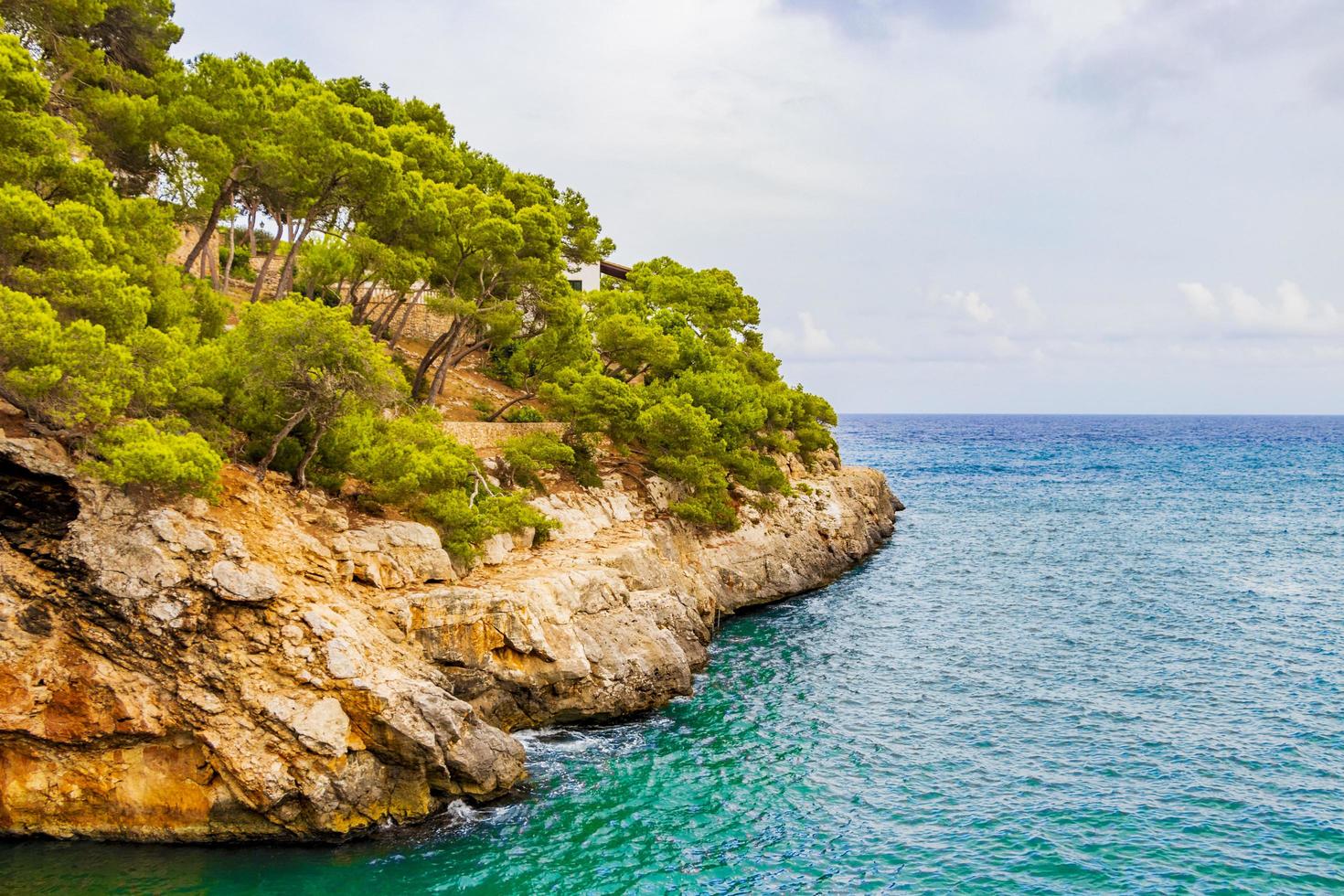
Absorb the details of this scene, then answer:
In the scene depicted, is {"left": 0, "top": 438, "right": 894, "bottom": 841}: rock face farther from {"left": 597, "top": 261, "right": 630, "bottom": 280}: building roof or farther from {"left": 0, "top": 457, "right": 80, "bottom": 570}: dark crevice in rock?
{"left": 597, "top": 261, "right": 630, "bottom": 280}: building roof

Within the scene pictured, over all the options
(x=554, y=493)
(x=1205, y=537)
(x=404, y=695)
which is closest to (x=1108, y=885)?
(x=404, y=695)

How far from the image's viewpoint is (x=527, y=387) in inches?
1885

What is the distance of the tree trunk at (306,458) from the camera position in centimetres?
2723

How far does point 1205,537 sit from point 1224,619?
2353 centimetres

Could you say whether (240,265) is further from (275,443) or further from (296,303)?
(275,443)

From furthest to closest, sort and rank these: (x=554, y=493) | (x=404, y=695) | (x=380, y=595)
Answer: (x=554, y=493) → (x=380, y=595) → (x=404, y=695)

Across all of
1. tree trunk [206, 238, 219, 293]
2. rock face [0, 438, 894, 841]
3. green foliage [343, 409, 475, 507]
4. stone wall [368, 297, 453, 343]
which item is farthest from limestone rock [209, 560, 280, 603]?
stone wall [368, 297, 453, 343]

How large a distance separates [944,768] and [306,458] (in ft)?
72.8

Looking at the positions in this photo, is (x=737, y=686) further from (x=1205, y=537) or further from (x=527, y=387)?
(x=1205, y=537)

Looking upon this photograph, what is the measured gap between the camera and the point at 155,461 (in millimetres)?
20922

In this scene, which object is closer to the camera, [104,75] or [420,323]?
[104,75]

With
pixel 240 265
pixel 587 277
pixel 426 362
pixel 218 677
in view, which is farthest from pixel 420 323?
pixel 218 677

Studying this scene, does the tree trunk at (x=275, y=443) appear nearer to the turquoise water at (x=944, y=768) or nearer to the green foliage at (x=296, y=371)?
the green foliage at (x=296, y=371)

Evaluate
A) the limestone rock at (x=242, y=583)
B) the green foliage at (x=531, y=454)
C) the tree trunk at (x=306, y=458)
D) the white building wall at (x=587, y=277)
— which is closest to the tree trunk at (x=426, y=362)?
the green foliage at (x=531, y=454)
